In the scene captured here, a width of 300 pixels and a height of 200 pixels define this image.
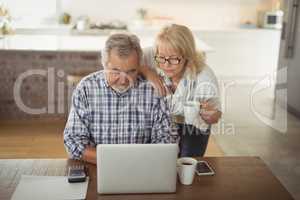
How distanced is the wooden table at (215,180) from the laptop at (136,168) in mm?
28

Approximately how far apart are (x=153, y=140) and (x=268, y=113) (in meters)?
3.23

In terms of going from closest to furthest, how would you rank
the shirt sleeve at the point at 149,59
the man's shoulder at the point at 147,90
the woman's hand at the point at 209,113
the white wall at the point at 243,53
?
the man's shoulder at the point at 147,90 < the woman's hand at the point at 209,113 < the shirt sleeve at the point at 149,59 < the white wall at the point at 243,53

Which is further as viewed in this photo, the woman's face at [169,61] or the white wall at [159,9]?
the white wall at [159,9]

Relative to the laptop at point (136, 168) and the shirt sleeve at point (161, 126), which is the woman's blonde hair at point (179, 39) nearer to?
the shirt sleeve at point (161, 126)

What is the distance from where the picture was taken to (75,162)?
173 cm

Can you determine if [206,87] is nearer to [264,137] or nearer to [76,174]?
[76,174]

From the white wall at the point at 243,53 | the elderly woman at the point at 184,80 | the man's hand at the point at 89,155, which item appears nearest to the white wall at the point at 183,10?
the white wall at the point at 243,53

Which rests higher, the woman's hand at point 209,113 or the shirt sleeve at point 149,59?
the shirt sleeve at point 149,59

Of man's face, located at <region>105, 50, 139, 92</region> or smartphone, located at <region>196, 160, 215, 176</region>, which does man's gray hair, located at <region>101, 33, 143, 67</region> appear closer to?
man's face, located at <region>105, 50, 139, 92</region>

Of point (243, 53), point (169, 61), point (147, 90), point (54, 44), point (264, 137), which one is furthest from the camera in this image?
point (243, 53)

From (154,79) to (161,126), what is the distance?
27cm

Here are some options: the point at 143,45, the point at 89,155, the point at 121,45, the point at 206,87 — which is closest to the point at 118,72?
the point at 121,45

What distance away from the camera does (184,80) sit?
7.51 ft

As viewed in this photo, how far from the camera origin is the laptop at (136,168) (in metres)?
1.40
